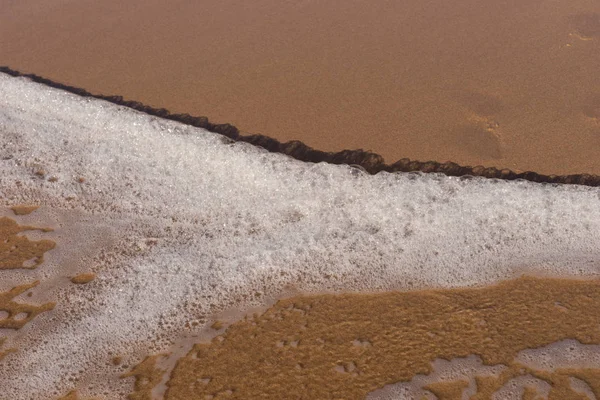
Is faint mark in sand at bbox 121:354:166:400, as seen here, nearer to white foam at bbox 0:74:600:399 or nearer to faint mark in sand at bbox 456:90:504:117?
white foam at bbox 0:74:600:399

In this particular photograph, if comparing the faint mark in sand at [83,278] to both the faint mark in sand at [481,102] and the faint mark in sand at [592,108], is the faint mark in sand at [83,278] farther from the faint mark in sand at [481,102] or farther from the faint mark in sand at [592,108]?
the faint mark in sand at [592,108]

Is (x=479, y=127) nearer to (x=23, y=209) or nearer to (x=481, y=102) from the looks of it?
(x=481, y=102)

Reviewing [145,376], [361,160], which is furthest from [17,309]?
[361,160]

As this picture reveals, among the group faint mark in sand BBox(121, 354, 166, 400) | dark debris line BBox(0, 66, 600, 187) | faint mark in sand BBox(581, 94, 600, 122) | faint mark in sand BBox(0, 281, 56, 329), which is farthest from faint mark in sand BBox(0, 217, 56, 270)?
faint mark in sand BBox(581, 94, 600, 122)

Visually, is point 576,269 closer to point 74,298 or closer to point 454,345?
point 454,345

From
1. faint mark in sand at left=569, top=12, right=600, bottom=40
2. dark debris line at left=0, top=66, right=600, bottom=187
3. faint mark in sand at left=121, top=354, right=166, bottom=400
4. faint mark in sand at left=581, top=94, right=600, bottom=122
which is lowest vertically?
faint mark in sand at left=121, top=354, right=166, bottom=400

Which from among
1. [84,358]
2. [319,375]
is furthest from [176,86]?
[319,375]
